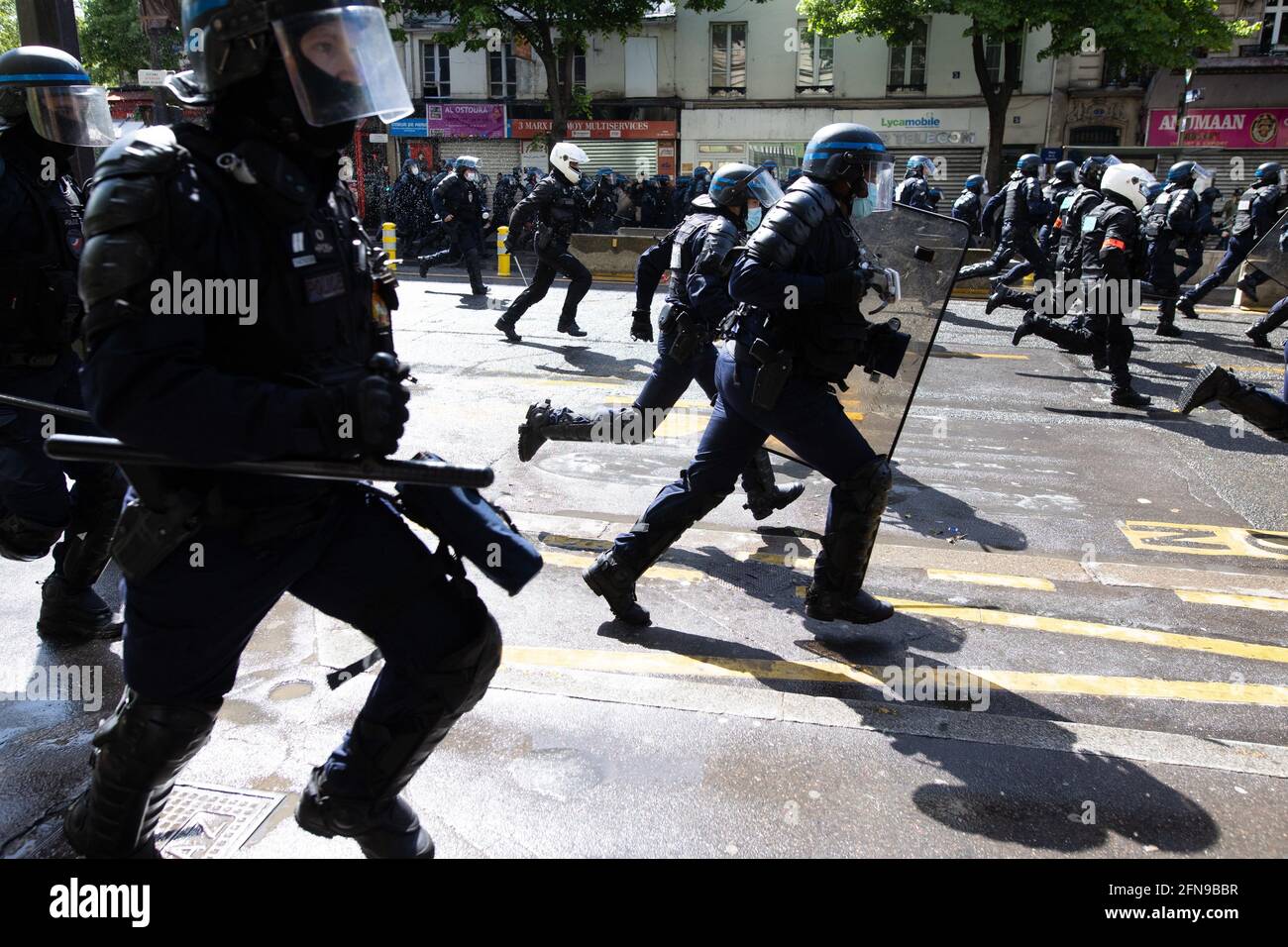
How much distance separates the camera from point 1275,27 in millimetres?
26906

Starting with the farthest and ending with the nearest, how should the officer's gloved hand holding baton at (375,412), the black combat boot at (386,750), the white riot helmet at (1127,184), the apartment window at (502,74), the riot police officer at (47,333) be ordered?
the apartment window at (502,74) → the white riot helmet at (1127,184) → the riot police officer at (47,333) → the black combat boot at (386,750) → the officer's gloved hand holding baton at (375,412)

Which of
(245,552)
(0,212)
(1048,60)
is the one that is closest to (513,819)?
(245,552)

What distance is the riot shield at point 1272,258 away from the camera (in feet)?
27.2

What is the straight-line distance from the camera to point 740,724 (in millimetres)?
3371

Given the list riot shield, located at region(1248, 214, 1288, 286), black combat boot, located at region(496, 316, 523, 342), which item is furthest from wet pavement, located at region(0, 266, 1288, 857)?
black combat boot, located at region(496, 316, 523, 342)

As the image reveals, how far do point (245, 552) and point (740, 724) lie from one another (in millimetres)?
1803

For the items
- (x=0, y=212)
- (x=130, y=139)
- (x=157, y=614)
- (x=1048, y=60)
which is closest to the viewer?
(x=130, y=139)

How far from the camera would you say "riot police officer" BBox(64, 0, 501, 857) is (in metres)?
1.92

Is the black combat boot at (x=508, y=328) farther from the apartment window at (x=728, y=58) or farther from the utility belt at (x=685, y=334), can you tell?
the apartment window at (x=728, y=58)

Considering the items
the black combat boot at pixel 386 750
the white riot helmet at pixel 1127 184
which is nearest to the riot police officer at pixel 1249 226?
the white riot helmet at pixel 1127 184

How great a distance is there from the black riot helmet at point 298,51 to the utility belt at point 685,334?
10.3 feet

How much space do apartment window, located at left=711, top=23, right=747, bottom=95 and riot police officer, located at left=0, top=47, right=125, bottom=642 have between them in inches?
1214

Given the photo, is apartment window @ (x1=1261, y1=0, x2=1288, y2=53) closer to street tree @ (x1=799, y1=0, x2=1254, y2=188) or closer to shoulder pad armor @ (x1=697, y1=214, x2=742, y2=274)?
street tree @ (x1=799, y1=0, x2=1254, y2=188)
